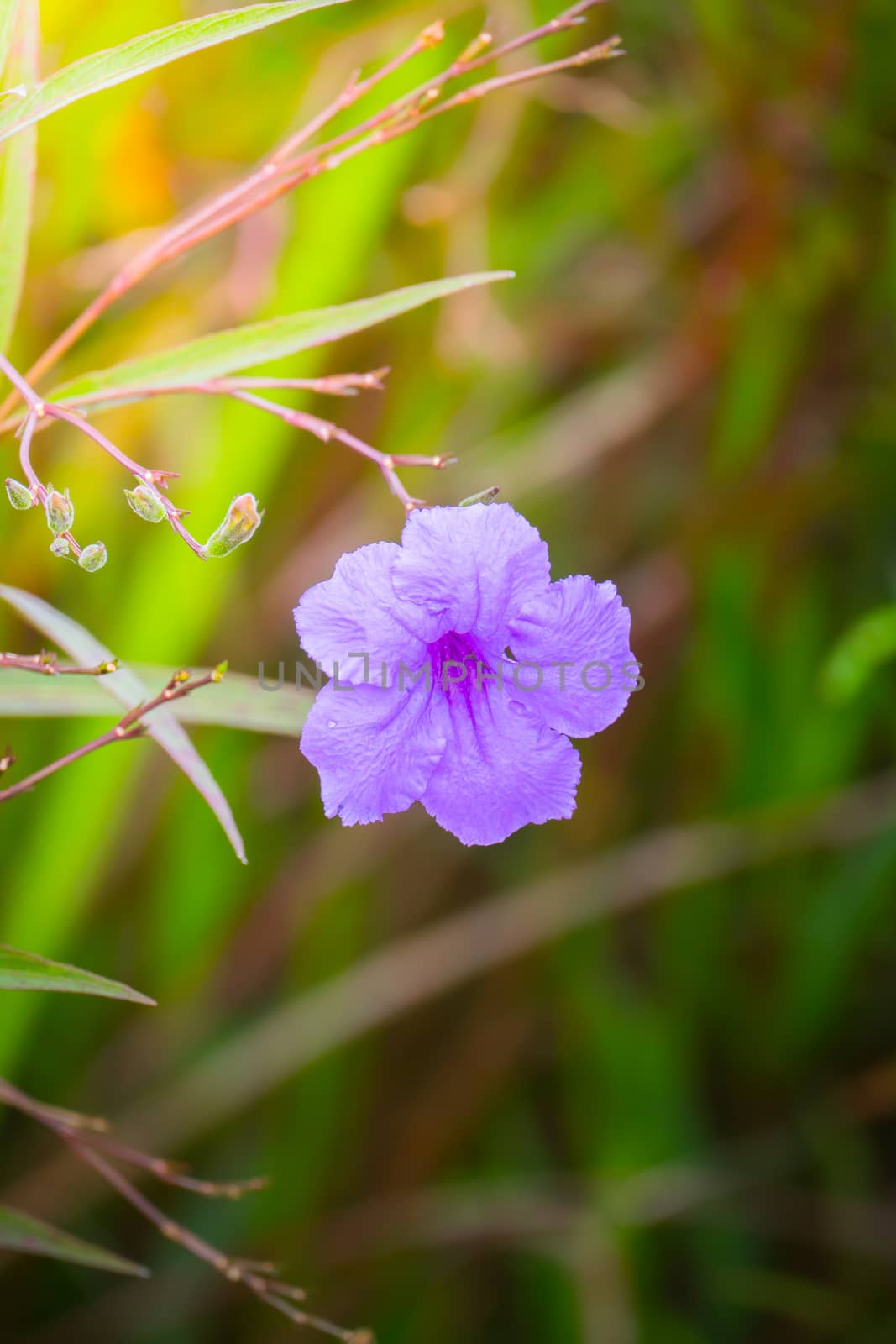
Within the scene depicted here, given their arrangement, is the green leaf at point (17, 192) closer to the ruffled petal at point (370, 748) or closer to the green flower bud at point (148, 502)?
the green flower bud at point (148, 502)

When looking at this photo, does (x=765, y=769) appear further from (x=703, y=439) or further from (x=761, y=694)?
(x=703, y=439)

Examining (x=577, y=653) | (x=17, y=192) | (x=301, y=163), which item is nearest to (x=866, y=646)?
(x=577, y=653)

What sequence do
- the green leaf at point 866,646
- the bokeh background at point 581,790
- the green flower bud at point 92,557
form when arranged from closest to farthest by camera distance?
the green flower bud at point 92,557
the green leaf at point 866,646
the bokeh background at point 581,790

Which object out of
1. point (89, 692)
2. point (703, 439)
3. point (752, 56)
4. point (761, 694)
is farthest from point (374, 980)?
point (752, 56)

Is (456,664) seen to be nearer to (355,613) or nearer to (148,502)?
(355,613)

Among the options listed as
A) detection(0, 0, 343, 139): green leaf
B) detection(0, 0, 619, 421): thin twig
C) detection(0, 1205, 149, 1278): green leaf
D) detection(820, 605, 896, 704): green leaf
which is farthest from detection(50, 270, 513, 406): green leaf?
detection(0, 1205, 149, 1278): green leaf

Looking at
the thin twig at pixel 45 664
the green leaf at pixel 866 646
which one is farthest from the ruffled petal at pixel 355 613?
the green leaf at pixel 866 646

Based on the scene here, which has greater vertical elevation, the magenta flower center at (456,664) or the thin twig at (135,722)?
the magenta flower center at (456,664)

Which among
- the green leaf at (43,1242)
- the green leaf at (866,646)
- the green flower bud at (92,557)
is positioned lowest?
the green leaf at (43,1242)
